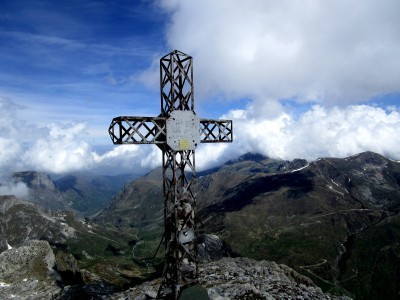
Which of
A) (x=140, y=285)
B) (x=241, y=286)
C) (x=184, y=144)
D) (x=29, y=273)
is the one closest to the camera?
(x=184, y=144)

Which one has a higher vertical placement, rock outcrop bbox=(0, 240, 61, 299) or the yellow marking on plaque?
the yellow marking on plaque

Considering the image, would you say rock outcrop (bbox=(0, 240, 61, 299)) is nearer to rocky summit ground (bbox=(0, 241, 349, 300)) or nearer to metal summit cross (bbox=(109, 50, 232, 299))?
rocky summit ground (bbox=(0, 241, 349, 300))

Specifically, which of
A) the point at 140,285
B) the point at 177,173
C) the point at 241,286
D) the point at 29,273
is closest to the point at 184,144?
the point at 177,173

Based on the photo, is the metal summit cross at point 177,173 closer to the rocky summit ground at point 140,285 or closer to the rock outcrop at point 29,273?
the rocky summit ground at point 140,285

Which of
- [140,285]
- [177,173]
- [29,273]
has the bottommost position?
[140,285]

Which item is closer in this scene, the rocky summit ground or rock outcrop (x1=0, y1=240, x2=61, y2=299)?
the rocky summit ground

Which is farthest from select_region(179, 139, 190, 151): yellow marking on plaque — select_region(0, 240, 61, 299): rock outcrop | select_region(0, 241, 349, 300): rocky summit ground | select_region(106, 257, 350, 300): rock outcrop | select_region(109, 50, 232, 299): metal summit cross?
select_region(0, 240, 61, 299): rock outcrop

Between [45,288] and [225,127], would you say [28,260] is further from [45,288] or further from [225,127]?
[225,127]

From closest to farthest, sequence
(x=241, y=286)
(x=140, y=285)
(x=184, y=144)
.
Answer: (x=184, y=144), (x=241, y=286), (x=140, y=285)

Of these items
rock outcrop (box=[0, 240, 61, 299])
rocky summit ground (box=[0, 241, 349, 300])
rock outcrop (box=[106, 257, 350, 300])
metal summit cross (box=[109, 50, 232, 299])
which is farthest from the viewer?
rock outcrop (box=[0, 240, 61, 299])

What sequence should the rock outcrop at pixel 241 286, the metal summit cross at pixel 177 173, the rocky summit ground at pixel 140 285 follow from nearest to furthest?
the metal summit cross at pixel 177 173, the rock outcrop at pixel 241 286, the rocky summit ground at pixel 140 285

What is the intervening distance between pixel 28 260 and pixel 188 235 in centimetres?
4004

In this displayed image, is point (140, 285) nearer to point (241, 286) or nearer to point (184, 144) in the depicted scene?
point (241, 286)

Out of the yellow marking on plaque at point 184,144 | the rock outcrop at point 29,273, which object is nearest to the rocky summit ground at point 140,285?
the rock outcrop at point 29,273
